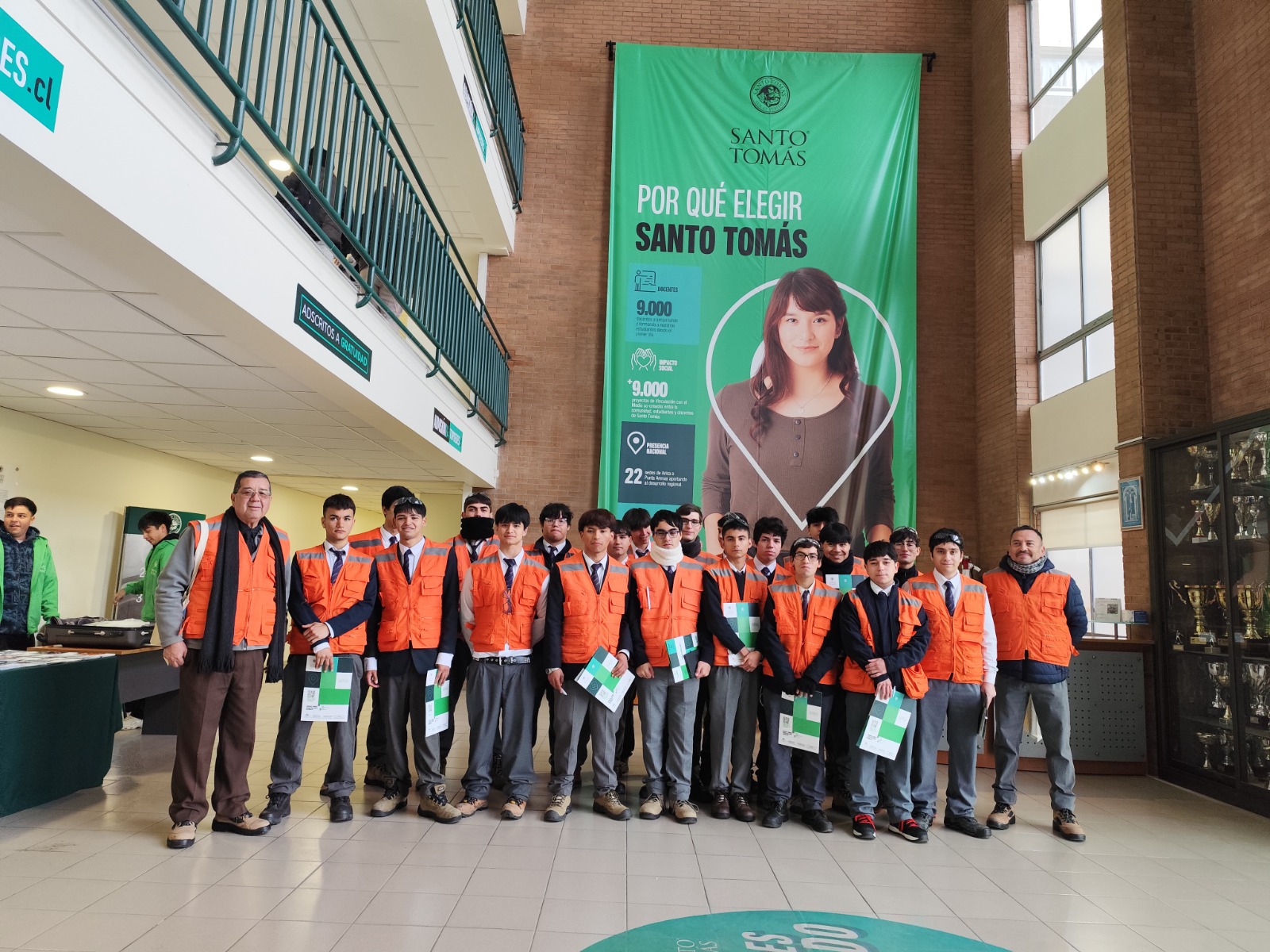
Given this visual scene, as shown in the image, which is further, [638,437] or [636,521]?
[638,437]

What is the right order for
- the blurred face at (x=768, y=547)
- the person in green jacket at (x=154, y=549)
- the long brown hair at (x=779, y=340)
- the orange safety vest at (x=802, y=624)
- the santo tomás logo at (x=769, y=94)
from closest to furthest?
the orange safety vest at (x=802, y=624) → the blurred face at (x=768, y=547) → the person in green jacket at (x=154, y=549) → the long brown hair at (x=779, y=340) → the santo tomás logo at (x=769, y=94)

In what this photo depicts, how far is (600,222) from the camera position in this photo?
1020 centimetres

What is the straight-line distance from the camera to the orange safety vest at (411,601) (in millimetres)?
4270

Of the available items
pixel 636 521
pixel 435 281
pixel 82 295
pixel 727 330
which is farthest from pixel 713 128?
pixel 82 295

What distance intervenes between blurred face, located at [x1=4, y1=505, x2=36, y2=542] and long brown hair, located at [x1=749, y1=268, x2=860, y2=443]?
22.2ft

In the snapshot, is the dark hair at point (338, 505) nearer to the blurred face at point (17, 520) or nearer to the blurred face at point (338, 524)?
the blurred face at point (338, 524)

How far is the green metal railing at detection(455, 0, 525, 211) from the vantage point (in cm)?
731

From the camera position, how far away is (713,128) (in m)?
9.93

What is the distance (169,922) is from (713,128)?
9399 millimetres

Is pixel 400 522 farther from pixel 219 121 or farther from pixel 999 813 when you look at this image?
pixel 999 813

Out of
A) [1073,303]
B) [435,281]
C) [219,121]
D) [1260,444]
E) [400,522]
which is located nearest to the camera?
[219,121]

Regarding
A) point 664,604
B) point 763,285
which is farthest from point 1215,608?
point 763,285

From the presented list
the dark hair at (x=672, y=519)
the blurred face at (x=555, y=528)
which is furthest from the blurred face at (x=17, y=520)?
the dark hair at (x=672, y=519)

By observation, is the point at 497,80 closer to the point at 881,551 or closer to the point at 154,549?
the point at 154,549
